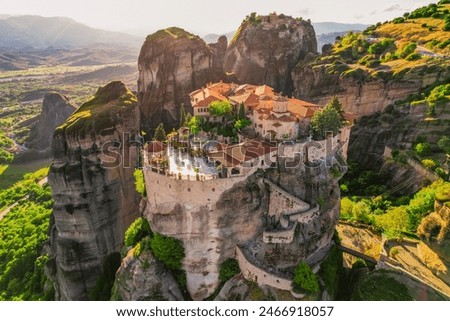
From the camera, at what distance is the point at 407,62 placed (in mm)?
59000

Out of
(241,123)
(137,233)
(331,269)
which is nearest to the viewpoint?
(331,269)

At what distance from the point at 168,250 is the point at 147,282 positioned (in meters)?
3.89

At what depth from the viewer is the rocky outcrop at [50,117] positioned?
105 meters

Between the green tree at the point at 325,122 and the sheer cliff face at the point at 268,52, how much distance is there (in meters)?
38.6

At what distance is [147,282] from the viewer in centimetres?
3312

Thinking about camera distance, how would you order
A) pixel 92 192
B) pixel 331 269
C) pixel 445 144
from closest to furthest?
pixel 331 269 → pixel 92 192 → pixel 445 144

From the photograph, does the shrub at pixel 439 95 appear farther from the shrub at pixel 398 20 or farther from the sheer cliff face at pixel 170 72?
the shrub at pixel 398 20

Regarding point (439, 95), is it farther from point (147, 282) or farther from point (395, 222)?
point (147, 282)

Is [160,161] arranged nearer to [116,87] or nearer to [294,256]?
[294,256]

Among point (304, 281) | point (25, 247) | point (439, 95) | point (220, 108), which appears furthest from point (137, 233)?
point (439, 95)

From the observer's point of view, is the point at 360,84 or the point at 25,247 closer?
the point at 25,247

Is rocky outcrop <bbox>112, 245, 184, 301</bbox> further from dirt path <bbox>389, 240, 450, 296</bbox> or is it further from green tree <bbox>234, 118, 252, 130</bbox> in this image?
dirt path <bbox>389, 240, 450, 296</bbox>

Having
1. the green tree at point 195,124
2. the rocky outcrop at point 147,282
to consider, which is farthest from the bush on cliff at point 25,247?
the green tree at point 195,124

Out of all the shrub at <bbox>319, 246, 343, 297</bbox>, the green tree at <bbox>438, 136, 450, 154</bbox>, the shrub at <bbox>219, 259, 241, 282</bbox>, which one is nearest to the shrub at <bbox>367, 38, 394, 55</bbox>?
the green tree at <bbox>438, 136, 450, 154</bbox>
